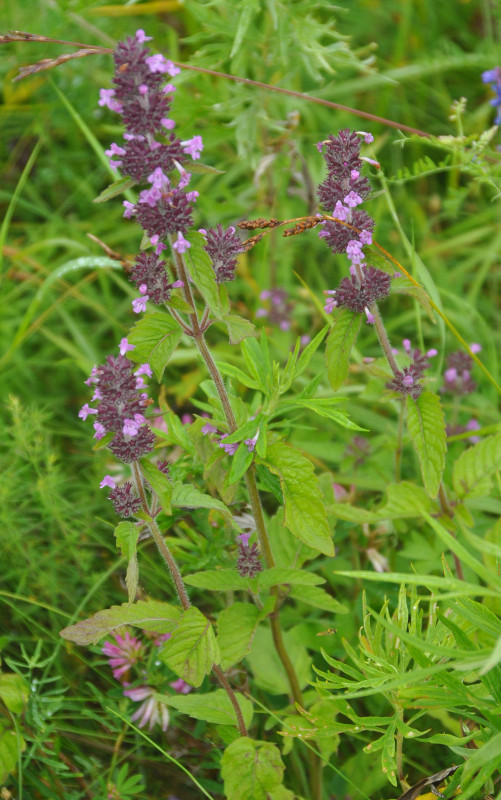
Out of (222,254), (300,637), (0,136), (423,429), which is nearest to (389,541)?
(300,637)

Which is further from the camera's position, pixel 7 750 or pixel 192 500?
pixel 7 750

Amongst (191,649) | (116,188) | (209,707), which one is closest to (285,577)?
(191,649)

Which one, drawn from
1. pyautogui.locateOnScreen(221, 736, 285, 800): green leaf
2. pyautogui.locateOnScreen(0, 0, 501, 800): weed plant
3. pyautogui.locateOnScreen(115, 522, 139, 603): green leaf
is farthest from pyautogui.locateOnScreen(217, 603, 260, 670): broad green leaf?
pyautogui.locateOnScreen(115, 522, 139, 603): green leaf

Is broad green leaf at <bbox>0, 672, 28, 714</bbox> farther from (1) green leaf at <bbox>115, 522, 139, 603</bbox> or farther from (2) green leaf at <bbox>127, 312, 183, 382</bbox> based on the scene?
(2) green leaf at <bbox>127, 312, 183, 382</bbox>

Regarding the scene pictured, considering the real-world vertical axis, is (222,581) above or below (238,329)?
below

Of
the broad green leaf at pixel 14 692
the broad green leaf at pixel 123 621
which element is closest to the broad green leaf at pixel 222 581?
the broad green leaf at pixel 123 621

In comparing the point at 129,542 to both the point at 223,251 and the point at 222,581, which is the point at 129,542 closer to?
the point at 222,581

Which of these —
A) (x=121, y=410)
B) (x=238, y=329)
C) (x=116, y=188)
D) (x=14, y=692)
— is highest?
(x=116, y=188)

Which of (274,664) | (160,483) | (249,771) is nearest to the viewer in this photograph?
(160,483)
